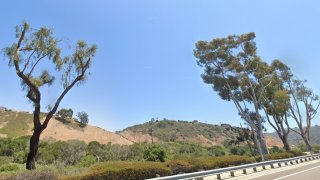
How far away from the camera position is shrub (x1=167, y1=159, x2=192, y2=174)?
20.6m

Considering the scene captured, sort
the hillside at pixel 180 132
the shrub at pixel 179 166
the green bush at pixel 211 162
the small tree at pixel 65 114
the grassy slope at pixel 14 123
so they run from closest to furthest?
the shrub at pixel 179 166
the green bush at pixel 211 162
the grassy slope at pixel 14 123
the hillside at pixel 180 132
the small tree at pixel 65 114

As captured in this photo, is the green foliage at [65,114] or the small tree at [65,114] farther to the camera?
the small tree at [65,114]

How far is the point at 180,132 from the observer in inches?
5241

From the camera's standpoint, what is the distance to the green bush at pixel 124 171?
15.1 meters

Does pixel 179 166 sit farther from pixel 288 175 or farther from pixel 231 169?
pixel 288 175

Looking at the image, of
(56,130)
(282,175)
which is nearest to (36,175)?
(282,175)

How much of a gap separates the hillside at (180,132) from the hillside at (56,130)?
1298cm

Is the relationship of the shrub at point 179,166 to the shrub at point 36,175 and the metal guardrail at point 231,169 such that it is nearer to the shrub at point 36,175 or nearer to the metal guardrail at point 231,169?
the metal guardrail at point 231,169

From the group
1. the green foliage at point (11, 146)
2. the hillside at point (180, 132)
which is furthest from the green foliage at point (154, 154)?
the hillside at point (180, 132)

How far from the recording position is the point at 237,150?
230ft

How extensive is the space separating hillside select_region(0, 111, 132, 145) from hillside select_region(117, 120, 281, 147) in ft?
42.6

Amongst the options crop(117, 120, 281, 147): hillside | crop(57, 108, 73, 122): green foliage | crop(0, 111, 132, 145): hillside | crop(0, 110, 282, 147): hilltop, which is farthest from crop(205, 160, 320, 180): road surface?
crop(57, 108, 73, 122): green foliage

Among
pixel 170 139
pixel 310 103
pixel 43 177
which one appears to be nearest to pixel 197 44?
pixel 310 103

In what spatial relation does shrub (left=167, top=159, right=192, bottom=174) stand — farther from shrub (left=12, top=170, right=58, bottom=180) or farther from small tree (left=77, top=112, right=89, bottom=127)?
small tree (left=77, top=112, right=89, bottom=127)
